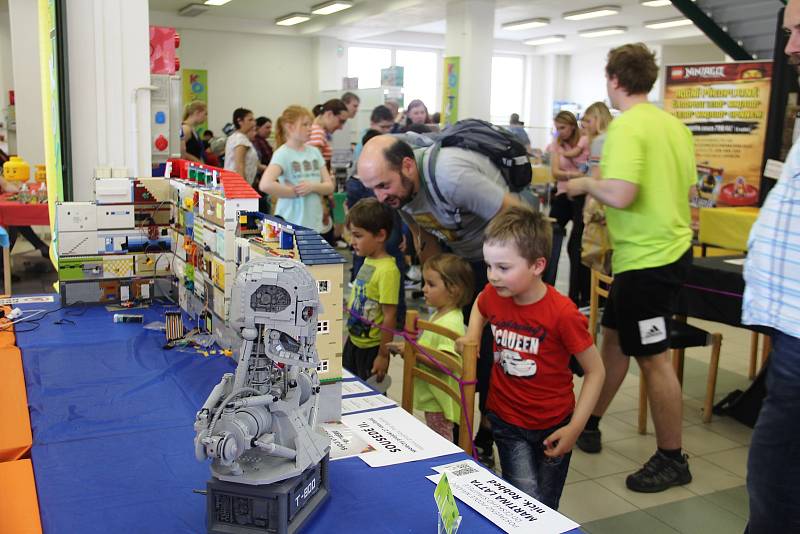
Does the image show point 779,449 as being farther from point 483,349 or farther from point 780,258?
point 483,349

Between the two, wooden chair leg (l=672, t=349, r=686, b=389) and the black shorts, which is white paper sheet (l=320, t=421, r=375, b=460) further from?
wooden chair leg (l=672, t=349, r=686, b=389)

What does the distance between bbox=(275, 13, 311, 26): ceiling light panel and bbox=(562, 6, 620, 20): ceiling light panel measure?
14.6 feet

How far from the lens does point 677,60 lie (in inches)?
645

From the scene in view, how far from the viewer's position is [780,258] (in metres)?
1.55

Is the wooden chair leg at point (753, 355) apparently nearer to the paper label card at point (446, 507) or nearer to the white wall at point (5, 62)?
the paper label card at point (446, 507)

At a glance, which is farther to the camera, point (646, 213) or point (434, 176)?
point (646, 213)

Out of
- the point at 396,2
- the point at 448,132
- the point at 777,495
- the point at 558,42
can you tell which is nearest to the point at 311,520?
the point at 777,495

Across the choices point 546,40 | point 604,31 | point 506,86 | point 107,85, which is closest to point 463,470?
point 107,85

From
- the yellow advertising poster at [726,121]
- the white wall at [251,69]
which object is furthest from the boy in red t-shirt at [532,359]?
the white wall at [251,69]

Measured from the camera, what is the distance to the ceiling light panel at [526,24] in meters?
13.4

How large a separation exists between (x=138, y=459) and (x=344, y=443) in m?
0.45

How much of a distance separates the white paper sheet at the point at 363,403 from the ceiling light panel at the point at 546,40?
14883 mm

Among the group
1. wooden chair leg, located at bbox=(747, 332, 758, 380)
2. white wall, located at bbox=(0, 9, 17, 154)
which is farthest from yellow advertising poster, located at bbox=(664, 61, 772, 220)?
white wall, located at bbox=(0, 9, 17, 154)

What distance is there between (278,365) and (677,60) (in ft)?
55.7
